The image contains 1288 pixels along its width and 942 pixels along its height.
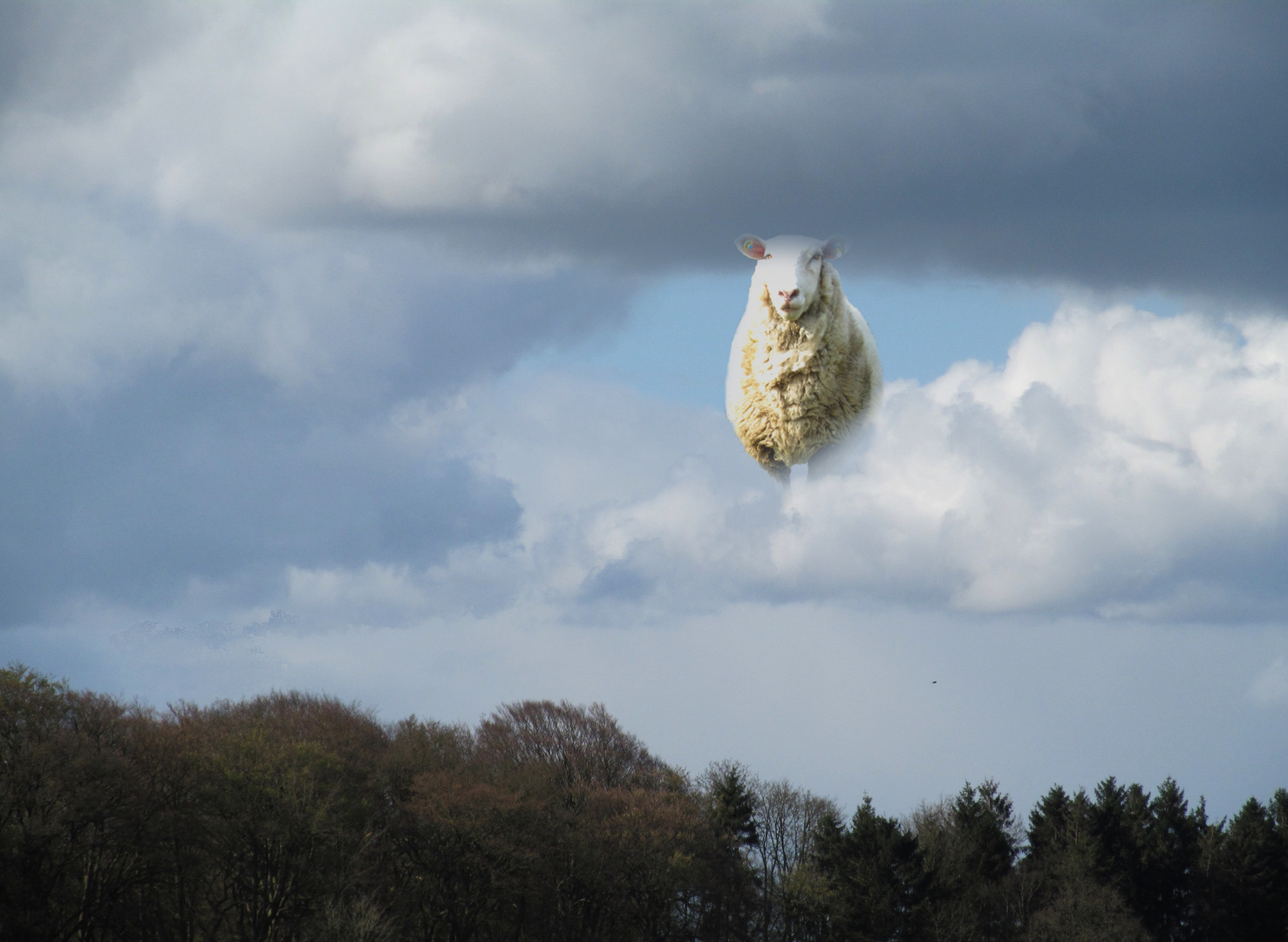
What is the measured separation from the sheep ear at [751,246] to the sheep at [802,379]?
1.11 m

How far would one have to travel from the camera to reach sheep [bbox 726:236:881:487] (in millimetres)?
22688

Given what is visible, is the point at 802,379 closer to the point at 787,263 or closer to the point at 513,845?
the point at 787,263

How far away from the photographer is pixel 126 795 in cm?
4181

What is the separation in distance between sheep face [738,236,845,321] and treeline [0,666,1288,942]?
28.0 m

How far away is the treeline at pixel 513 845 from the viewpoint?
4228 centimetres

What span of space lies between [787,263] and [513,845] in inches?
1287

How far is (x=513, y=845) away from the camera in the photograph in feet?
161

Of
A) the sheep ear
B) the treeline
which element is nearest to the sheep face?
the sheep ear

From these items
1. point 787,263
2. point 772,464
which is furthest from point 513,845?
point 787,263

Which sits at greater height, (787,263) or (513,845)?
(787,263)

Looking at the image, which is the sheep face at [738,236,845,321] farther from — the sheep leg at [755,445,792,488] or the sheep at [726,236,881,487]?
the sheep leg at [755,445,792,488]

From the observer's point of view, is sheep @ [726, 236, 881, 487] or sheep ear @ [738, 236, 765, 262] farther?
sheep @ [726, 236, 881, 487]

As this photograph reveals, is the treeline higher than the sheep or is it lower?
lower

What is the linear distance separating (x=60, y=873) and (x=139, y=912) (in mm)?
5544
